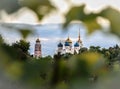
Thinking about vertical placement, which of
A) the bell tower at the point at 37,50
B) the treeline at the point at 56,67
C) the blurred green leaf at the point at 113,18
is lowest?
the treeline at the point at 56,67

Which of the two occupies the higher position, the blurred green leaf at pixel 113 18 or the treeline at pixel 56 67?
the blurred green leaf at pixel 113 18

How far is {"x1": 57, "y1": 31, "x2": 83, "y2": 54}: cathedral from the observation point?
0.35 metres

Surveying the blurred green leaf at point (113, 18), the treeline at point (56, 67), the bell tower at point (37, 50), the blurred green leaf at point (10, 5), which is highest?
the blurred green leaf at point (10, 5)

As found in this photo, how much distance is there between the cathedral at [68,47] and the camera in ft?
1.16

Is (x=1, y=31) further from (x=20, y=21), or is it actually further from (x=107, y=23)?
(x=107, y=23)

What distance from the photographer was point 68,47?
38 cm

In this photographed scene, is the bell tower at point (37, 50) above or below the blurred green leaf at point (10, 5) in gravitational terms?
below

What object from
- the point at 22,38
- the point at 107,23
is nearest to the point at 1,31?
the point at 22,38

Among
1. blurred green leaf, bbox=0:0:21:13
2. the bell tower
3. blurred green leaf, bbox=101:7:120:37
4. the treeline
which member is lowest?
the treeline

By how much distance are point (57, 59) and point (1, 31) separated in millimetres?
77

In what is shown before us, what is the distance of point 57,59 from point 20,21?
0.07m

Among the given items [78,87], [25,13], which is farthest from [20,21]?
[78,87]

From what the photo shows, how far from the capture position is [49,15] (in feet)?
1.28

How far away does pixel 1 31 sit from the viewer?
0.36 meters
